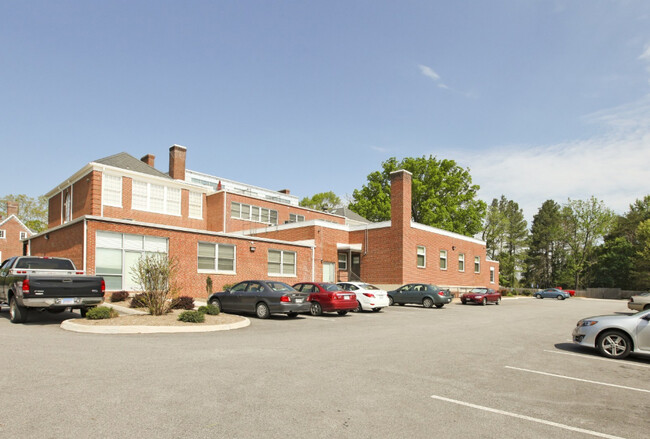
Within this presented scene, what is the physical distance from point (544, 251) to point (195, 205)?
81.7 meters

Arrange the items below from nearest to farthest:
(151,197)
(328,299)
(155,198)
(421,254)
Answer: (328,299)
(151,197)
(155,198)
(421,254)

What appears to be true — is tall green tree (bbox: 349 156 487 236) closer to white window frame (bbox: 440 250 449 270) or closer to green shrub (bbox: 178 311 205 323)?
white window frame (bbox: 440 250 449 270)

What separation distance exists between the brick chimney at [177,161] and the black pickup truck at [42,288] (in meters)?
21.8

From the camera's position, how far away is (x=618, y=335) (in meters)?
10.6

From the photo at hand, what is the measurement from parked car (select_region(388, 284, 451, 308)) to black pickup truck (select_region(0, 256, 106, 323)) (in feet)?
55.3

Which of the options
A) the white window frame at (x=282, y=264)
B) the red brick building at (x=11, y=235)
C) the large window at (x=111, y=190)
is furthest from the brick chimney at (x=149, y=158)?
the red brick building at (x=11, y=235)

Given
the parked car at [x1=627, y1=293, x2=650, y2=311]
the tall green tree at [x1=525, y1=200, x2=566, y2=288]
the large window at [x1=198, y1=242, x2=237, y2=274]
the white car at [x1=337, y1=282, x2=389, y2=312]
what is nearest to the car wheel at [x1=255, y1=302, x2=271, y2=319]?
the white car at [x1=337, y1=282, x2=389, y2=312]

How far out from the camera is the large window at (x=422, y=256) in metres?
35.5

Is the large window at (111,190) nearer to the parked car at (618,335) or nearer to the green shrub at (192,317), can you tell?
the green shrub at (192,317)

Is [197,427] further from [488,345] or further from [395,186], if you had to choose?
[395,186]

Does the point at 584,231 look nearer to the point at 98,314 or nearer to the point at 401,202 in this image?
the point at 401,202

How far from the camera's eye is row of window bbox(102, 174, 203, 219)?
29016mm

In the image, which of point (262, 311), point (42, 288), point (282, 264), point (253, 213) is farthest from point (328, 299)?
point (253, 213)

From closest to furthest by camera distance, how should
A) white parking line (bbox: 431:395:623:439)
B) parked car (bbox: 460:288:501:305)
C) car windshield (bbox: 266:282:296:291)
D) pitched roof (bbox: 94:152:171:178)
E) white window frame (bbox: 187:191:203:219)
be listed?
white parking line (bbox: 431:395:623:439) < car windshield (bbox: 266:282:296:291) < pitched roof (bbox: 94:152:171:178) < parked car (bbox: 460:288:501:305) < white window frame (bbox: 187:191:203:219)
